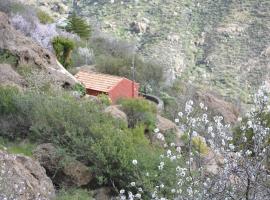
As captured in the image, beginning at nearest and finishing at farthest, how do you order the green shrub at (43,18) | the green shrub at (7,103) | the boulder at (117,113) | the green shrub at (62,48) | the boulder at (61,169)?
the boulder at (61,169), the green shrub at (7,103), the boulder at (117,113), the green shrub at (62,48), the green shrub at (43,18)

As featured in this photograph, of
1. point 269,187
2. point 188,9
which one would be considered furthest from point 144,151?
point 188,9

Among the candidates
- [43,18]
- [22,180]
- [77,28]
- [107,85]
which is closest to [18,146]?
[22,180]

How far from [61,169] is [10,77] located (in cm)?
472

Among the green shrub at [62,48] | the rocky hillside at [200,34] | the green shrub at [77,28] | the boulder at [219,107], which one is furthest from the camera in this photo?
the rocky hillside at [200,34]

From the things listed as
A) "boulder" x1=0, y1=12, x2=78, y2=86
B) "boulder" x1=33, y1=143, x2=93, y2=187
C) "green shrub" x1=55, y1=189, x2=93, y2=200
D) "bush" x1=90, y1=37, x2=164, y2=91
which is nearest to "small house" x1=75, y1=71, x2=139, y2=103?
"boulder" x1=0, y1=12, x2=78, y2=86

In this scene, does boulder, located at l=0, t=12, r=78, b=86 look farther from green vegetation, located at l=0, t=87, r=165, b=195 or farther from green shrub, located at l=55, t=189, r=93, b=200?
green shrub, located at l=55, t=189, r=93, b=200

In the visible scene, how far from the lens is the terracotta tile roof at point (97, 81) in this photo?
19.8 metres

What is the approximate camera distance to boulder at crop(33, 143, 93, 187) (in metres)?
11.9

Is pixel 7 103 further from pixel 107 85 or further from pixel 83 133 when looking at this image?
pixel 107 85

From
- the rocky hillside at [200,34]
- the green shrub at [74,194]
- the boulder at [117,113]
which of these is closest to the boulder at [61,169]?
the green shrub at [74,194]

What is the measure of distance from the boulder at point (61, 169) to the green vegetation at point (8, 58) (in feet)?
18.1

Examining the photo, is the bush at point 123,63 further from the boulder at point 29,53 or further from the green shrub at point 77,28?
the boulder at point 29,53

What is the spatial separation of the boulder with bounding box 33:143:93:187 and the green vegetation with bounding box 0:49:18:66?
553 centimetres

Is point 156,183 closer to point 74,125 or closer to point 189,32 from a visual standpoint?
point 74,125
